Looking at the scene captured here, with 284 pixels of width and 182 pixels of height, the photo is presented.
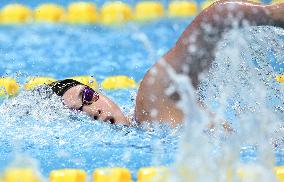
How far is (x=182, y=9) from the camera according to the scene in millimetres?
5418

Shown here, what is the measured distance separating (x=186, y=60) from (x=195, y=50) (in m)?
0.05

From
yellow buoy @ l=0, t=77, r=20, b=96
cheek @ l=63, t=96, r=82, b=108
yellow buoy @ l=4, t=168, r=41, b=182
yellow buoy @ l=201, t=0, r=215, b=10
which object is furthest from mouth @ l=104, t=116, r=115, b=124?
yellow buoy @ l=201, t=0, r=215, b=10

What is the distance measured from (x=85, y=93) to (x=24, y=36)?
2288 mm

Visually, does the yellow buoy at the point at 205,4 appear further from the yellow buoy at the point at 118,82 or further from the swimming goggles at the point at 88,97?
the swimming goggles at the point at 88,97

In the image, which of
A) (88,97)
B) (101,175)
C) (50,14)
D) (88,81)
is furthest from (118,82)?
(101,175)

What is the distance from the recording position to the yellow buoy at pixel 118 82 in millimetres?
4051

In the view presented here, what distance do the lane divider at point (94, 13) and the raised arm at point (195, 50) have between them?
2.59m

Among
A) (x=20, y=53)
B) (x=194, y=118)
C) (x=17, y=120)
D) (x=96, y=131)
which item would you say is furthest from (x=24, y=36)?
Answer: (x=194, y=118)

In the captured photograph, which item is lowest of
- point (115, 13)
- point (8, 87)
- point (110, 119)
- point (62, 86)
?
point (110, 119)

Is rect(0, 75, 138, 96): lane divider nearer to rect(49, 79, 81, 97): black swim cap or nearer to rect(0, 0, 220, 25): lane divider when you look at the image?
rect(49, 79, 81, 97): black swim cap

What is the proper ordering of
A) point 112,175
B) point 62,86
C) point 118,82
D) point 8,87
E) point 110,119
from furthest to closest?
point 118,82 < point 8,87 < point 62,86 < point 110,119 < point 112,175

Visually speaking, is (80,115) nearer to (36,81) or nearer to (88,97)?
(88,97)

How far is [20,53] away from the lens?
4.82m

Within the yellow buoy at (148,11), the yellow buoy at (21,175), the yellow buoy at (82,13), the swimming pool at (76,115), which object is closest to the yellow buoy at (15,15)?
the swimming pool at (76,115)
